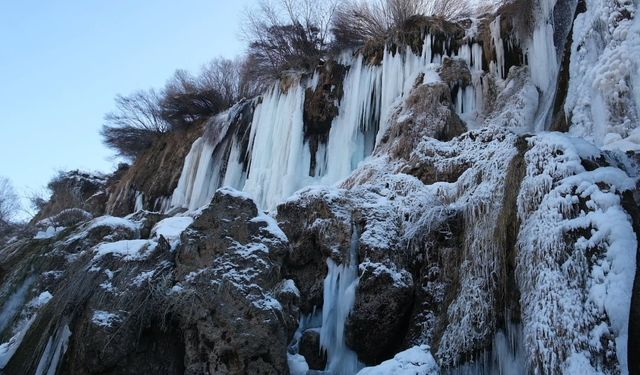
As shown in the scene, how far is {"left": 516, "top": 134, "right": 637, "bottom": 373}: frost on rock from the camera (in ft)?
14.1

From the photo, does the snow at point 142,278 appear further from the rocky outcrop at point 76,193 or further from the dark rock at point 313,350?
the rocky outcrop at point 76,193

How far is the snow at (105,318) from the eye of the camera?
5820 millimetres

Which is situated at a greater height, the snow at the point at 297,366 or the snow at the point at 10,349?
the snow at the point at 297,366

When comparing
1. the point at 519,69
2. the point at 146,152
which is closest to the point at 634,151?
the point at 519,69

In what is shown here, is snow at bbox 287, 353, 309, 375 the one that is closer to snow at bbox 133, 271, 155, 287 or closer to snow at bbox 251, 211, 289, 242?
snow at bbox 251, 211, 289, 242

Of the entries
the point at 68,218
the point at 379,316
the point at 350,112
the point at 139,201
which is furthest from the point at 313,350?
the point at 139,201

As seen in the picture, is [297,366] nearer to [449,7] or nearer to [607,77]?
[607,77]

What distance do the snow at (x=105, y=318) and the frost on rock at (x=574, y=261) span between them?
4079 mm

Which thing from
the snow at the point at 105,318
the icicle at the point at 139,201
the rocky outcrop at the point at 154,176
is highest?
the rocky outcrop at the point at 154,176

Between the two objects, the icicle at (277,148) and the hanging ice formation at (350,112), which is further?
the icicle at (277,148)

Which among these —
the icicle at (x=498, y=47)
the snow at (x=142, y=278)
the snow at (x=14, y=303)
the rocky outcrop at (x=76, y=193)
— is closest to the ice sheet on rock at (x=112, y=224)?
the snow at (x=14, y=303)

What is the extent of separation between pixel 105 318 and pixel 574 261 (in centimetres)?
462

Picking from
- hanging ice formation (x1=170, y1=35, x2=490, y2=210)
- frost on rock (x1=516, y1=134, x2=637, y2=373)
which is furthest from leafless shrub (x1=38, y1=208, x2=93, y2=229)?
frost on rock (x1=516, y1=134, x2=637, y2=373)

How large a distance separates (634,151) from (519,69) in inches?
234
